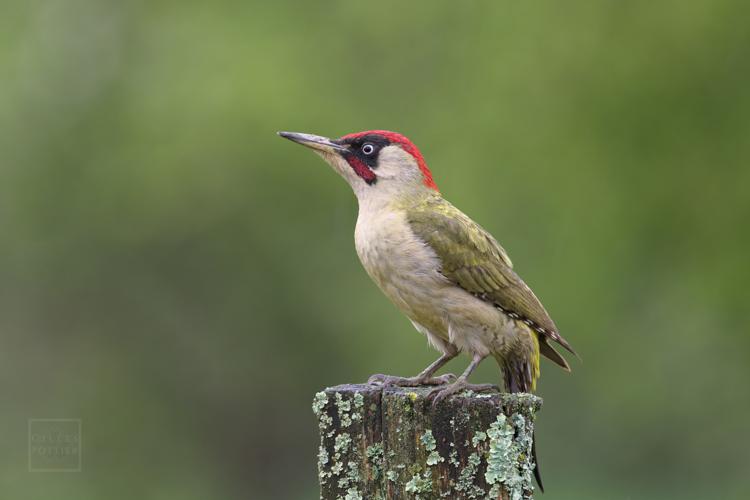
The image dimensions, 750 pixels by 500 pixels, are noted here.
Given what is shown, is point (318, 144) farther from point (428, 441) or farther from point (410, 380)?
point (428, 441)

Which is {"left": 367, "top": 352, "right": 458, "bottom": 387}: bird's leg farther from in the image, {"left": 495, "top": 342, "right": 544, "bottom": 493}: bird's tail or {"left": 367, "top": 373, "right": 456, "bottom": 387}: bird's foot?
{"left": 495, "top": 342, "right": 544, "bottom": 493}: bird's tail

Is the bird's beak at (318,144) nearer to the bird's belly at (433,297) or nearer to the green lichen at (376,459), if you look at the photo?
the bird's belly at (433,297)

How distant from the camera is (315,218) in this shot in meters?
16.1

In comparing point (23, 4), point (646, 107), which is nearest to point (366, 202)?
point (646, 107)

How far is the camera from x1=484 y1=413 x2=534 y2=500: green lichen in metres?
4.05

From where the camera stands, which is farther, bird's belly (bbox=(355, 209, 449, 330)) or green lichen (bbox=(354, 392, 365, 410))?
bird's belly (bbox=(355, 209, 449, 330))

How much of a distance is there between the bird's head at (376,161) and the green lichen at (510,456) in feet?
7.19

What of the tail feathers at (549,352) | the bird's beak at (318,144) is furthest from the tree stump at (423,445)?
the bird's beak at (318,144)

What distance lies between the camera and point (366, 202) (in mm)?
6121

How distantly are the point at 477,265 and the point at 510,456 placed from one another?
1817 mm

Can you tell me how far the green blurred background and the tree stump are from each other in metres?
8.25

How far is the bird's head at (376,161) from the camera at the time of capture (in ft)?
20.1

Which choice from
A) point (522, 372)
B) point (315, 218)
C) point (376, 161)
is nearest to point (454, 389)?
point (522, 372)

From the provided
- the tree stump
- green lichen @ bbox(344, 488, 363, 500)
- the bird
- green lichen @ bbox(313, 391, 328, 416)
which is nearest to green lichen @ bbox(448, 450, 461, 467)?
the tree stump
